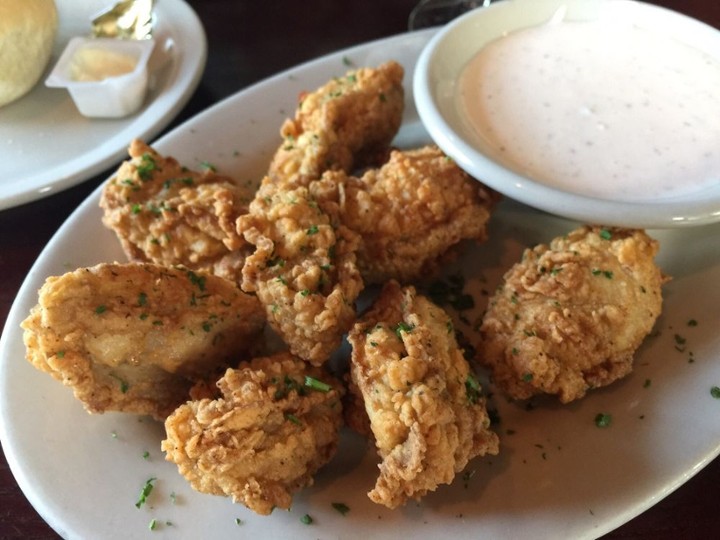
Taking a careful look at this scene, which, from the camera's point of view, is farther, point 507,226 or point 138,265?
point 507,226

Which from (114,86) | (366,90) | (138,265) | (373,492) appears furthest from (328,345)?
(114,86)

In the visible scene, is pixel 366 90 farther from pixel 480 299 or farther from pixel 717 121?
pixel 717 121

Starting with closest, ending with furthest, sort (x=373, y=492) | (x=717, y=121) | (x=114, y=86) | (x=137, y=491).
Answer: (x=373, y=492) → (x=137, y=491) → (x=717, y=121) → (x=114, y=86)

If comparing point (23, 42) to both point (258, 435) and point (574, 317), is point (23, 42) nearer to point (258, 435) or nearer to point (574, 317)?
point (258, 435)

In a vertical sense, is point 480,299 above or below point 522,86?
below

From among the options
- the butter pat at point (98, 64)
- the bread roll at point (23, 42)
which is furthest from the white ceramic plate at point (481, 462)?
the bread roll at point (23, 42)

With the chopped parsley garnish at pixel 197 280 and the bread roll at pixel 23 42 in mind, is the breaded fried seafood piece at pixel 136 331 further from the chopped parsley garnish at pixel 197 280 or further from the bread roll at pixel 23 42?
the bread roll at pixel 23 42

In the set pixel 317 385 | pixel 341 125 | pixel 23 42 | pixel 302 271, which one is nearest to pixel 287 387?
pixel 317 385

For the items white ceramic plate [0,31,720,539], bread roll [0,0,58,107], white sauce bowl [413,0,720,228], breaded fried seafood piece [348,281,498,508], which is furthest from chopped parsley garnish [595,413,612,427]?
bread roll [0,0,58,107]

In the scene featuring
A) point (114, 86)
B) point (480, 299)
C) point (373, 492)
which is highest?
point (114, 86)
